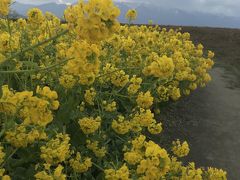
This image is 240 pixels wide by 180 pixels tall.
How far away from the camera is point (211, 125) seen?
7.84m

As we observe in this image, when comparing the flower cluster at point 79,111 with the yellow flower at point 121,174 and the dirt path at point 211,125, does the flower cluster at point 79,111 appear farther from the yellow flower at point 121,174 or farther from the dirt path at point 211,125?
the dirt path at point 211,125

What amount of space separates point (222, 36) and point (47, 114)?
1726 centimetres

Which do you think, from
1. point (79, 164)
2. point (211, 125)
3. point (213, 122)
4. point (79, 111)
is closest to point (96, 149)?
point (79, 111)

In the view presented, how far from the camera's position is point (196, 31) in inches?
803

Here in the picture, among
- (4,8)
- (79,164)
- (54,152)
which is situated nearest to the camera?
(4,8)

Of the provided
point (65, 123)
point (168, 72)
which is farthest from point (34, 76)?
point (168, 72)

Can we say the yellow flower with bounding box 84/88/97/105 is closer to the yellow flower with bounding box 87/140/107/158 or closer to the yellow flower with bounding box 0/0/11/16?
the yellow flower with bounding box 87/140/107/158

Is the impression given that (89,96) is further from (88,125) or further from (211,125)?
(211,125)

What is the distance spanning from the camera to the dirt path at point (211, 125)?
6496 mm

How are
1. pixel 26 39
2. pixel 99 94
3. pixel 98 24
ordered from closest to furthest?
pixel 98 24 < pixel 99 94 < pixel 26 39

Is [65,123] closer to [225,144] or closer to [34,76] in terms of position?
[34,76]

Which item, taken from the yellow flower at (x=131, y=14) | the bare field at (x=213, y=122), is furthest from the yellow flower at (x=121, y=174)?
the yellow flower at (x=131, y=14)

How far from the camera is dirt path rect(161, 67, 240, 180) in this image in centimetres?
650

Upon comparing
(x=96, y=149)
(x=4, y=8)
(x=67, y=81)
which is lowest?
(x=96, y=149)
